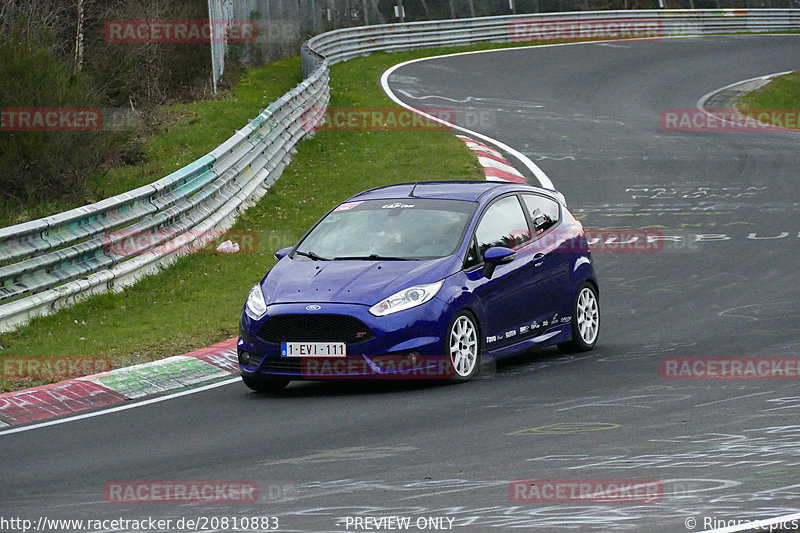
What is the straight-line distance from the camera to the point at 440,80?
117ft

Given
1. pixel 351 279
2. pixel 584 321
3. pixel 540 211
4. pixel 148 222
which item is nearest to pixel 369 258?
pixel 351 279

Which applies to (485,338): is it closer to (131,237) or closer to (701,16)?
(131,237)

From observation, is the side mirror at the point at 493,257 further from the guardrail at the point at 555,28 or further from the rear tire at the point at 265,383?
the guardrail at the point at 555,28

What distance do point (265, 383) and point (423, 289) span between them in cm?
146

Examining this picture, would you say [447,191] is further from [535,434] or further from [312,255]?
[535,434]

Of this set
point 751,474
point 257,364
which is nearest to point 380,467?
point 751,474

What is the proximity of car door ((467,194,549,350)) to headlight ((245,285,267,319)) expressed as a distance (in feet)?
5.51

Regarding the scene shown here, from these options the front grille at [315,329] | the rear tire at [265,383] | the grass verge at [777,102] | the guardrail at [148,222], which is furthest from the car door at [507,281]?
the grass verge at [777,102]

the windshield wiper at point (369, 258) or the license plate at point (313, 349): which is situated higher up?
the windshield wiper at point (369, 258)

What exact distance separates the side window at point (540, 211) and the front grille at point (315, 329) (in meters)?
2.52

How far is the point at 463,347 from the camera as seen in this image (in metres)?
10.2

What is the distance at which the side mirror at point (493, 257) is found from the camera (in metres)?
10.6

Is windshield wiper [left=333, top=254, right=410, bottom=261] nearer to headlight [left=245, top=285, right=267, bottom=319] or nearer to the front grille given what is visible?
headlight [left=245, top=285, right=267, bottom=319]

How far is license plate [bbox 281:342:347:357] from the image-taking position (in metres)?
9.80
